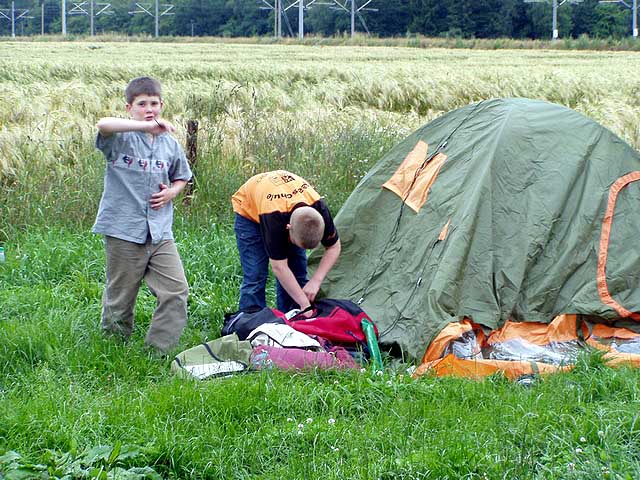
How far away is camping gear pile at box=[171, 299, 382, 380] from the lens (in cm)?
530

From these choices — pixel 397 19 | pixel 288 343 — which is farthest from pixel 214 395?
pixel 397 19

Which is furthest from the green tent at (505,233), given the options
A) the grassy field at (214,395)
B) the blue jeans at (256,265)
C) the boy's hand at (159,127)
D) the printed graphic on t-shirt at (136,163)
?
the boy's hand at (159,127)

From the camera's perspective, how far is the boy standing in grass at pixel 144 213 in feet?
18.3

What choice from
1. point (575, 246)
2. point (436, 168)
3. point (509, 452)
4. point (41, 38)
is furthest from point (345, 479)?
point (41, 38)

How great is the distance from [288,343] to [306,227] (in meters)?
0.76

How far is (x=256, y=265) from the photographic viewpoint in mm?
6527

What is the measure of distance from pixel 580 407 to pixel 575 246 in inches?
72.2

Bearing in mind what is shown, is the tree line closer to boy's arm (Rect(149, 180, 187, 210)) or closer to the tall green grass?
boy's arm (Rect(149, 180, 187, 210))

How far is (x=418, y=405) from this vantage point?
463 cm

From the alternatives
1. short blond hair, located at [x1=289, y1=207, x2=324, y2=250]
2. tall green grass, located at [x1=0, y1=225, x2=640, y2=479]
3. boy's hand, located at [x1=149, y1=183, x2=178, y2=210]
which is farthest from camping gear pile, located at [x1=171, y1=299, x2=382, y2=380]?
boy's hand, located at [x1=149, y1=183, x2=178, y2=210]

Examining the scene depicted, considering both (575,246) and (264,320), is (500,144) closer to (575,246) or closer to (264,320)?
(575,246)

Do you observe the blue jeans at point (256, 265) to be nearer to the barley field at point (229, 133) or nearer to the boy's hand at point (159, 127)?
the boy's hand at point (159, 127)

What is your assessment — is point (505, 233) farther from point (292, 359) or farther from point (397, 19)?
point (397, 19)

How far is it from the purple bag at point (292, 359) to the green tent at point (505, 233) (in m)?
0.61
